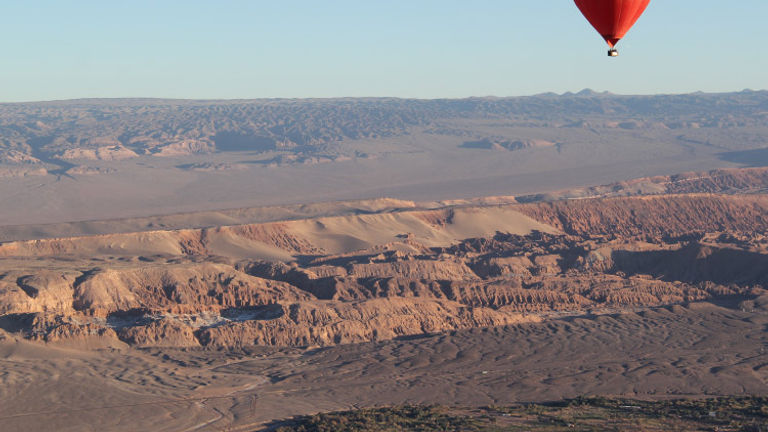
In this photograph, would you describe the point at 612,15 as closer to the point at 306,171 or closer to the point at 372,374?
the point at 372,374

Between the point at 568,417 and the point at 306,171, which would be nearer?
the point at 568,417

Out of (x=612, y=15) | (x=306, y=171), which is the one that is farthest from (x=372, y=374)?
(x=306, y=171)

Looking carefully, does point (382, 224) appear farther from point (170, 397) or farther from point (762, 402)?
point (762, 402)

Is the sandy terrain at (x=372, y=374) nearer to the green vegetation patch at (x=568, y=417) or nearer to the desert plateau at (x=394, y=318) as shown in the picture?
the desert plateau at (x=394, y=318)

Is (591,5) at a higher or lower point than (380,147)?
higher

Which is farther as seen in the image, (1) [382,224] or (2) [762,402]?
(1) [382,224]

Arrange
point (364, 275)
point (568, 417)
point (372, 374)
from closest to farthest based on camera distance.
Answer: point (568, 417) < point (372, 374) < point (364, 275)

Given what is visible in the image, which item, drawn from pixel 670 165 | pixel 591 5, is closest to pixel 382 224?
pixel 591 5
